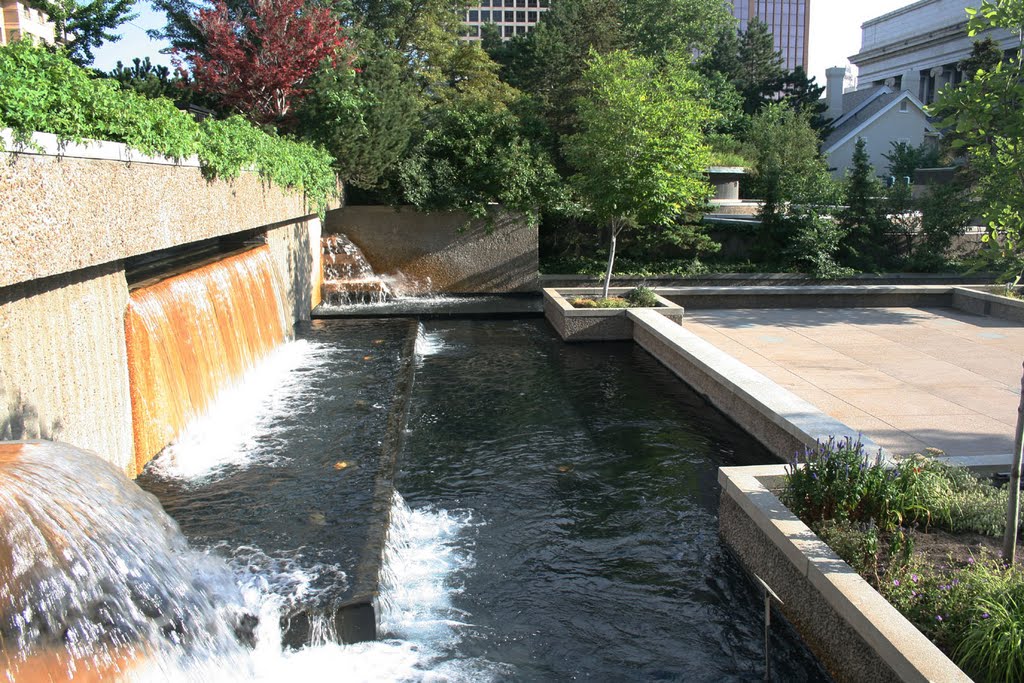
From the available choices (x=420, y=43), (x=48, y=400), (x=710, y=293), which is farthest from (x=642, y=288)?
(x=420, y=43)

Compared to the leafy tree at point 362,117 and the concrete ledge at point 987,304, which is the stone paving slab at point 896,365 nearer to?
Answer: the concrete ledge at point 987,304

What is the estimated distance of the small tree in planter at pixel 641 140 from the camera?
13961mm

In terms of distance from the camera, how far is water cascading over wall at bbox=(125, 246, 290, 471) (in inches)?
296

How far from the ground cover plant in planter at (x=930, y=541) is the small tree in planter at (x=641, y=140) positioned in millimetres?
8492

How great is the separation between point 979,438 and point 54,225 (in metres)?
8.24

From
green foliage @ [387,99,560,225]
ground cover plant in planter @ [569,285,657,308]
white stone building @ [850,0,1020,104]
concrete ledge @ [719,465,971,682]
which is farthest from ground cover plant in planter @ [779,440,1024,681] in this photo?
white stone building @ [850,0,1020,104]

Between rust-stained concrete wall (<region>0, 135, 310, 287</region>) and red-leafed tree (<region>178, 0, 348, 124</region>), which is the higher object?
red-leafed tree (<region>178, 0, 348, 124</region>)

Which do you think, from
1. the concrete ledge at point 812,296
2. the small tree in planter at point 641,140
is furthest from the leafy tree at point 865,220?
the small tree in planter at point 641,140

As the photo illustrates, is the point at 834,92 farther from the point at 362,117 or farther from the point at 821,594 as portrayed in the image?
the point at 821,594

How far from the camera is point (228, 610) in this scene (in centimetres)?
500

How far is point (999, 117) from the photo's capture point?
17.4 feet

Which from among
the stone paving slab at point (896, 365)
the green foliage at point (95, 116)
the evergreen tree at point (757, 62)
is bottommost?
the stone paving slab at point (896, 365)

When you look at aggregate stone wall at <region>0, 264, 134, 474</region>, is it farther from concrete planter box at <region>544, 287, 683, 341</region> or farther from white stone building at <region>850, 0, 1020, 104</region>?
white stone building at <region>850, 0, 1020, 104</region>

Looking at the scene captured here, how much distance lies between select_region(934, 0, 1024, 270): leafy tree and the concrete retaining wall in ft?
19.2
